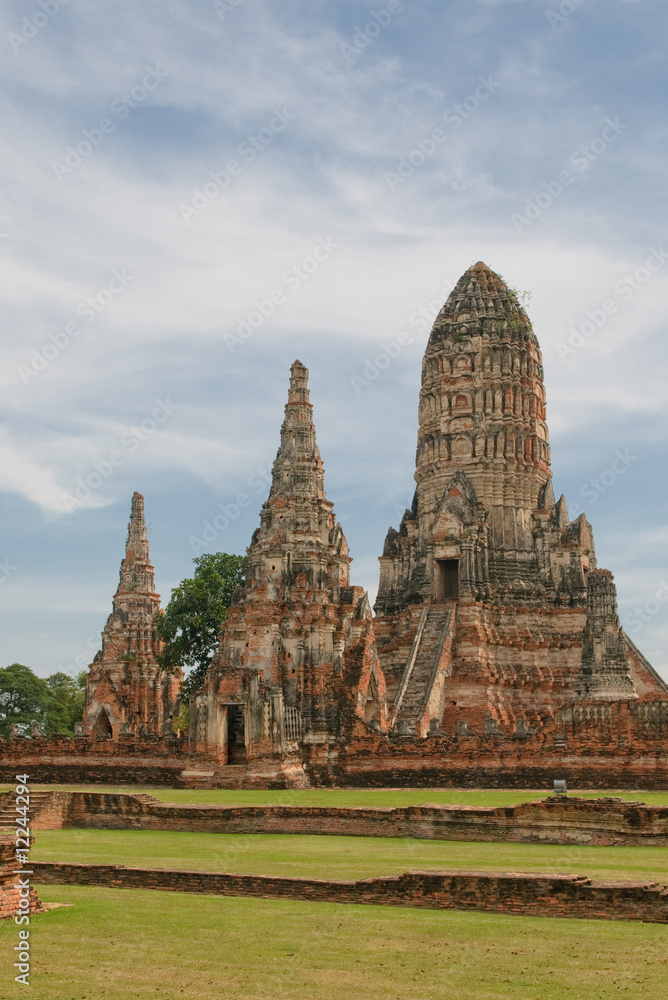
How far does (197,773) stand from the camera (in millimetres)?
32344

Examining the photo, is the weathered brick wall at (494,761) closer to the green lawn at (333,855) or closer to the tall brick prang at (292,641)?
the tall brick prang at (292,641)

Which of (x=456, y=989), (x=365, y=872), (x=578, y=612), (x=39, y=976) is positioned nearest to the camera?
(x=456, y=989)

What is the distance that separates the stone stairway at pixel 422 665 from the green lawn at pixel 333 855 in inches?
583

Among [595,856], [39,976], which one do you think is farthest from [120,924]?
[595,856]

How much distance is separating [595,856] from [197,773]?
18237 mm

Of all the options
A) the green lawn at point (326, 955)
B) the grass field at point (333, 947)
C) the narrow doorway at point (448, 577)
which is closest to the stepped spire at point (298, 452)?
the narrow doorway at point (448, 577)

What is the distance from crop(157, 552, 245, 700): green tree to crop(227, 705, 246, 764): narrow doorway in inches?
380

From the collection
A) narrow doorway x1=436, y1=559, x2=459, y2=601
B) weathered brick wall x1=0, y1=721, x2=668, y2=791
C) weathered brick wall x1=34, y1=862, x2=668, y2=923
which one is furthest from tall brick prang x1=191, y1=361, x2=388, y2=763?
weathered brick wall x1=34, y1=862, x2=668, y2=923

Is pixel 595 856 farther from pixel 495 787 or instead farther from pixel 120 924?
pixel 495 787

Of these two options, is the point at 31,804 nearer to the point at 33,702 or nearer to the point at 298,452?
the point at 298,452

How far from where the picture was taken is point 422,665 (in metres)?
38.6

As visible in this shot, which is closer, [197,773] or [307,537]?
[197,773]

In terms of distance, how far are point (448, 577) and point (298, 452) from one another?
936cm

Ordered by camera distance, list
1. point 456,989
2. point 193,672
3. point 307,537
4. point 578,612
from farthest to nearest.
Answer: point 193,672, point 578,612, point 307,537, point 456,989
